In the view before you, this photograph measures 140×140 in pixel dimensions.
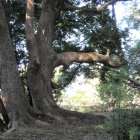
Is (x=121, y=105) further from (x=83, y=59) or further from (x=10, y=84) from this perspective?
(x=83, y=59)

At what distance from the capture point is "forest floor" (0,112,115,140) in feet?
36.9

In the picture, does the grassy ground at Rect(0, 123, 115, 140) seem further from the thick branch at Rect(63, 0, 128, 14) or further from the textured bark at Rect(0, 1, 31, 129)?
the thick branch at Rect(63, 0, 128, 14)

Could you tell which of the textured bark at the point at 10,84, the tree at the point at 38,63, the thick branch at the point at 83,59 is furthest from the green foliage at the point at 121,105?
the thick branch at the point at 83,59

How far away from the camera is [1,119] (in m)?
15.1

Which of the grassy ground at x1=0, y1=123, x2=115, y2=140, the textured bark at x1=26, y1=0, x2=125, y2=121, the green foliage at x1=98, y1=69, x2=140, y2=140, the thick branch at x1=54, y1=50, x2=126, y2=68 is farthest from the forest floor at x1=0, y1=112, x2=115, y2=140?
the thick branch at x1=54, y1=50, x2=126, y2=68

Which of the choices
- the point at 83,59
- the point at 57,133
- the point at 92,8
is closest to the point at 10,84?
the point at 57,133

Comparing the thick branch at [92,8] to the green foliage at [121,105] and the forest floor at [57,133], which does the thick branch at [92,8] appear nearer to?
the forest floor at [57,133]

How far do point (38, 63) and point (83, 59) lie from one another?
124 inches

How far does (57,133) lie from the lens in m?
12.1

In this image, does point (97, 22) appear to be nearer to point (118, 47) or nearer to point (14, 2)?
point (118, 47)

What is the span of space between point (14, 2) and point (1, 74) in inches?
190

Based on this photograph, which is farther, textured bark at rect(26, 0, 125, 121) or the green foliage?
textured bark at rect(26, 0, 125, 121)

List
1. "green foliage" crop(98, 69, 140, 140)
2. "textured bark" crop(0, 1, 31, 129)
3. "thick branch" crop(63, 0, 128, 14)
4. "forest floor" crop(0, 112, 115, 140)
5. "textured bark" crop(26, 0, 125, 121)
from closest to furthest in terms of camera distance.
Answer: "green foliage" crop(98, 69, 140, 140), "forest floor" crop(0, 112, 115, 140), "textured bark" crop(0, 1, 31, 129), "textured bark" crop(26, 0, 125, 121), "thick branch" crop(63, 0, 128, 14)

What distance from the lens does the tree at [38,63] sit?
1350 cm
